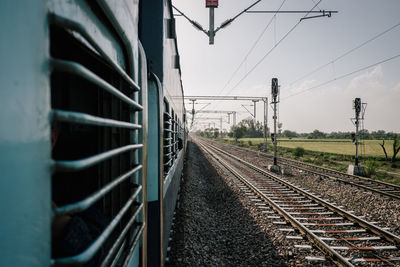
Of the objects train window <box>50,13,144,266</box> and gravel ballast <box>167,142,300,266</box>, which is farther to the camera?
gravel ballast <box>167,142,300,266</box>

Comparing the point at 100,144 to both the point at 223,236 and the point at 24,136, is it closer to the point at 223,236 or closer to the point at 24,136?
the point at 24,136

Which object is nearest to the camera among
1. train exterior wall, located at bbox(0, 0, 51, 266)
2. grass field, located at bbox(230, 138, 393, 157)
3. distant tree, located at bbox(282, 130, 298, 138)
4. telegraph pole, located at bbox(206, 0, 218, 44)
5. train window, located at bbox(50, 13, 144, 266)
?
train exterior wall, located at bbox(0, 0, 51, 266)

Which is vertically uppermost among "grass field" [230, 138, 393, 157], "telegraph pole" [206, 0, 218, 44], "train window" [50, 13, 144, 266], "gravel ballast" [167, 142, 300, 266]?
"telegraph pole" [206, 0, 218, 44]

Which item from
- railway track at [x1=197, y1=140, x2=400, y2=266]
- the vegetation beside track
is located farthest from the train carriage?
the vegetation beside track

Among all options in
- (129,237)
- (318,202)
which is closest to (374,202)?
(318,202)

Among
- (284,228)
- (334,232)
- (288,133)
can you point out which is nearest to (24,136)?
(284,228)

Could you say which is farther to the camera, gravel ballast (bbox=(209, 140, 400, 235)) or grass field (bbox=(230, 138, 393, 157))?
grass field (bbox=(230, 138, 393, 157))

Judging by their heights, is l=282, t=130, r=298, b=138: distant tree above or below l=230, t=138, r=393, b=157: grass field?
above

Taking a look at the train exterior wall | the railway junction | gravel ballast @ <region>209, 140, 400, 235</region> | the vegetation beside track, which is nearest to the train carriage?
the train exterior wall

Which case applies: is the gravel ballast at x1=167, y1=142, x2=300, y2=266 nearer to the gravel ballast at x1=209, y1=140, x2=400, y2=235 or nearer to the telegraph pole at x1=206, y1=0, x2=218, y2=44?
the gravel ballast at x1=209, y1=140, x2=400, y2=235

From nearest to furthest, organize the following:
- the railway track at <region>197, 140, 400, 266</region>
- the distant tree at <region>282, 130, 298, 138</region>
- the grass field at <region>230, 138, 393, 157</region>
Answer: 1. the railway track at <region>197, 140, 400, 266</region>
2. the grass field at <region>230, 138, 393, 157</region>
3. the distant tree at <region>282, 130, 298, 138</region>

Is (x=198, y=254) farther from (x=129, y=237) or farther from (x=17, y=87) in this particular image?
(x=17, y=87)

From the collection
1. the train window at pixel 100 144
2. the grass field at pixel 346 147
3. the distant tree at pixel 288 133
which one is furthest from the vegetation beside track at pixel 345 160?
the distant tree at pixel 288 133

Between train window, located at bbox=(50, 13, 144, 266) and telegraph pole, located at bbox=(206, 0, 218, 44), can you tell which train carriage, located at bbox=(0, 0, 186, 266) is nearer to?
train window, located at bbox=(50, 13, 144, 266)
